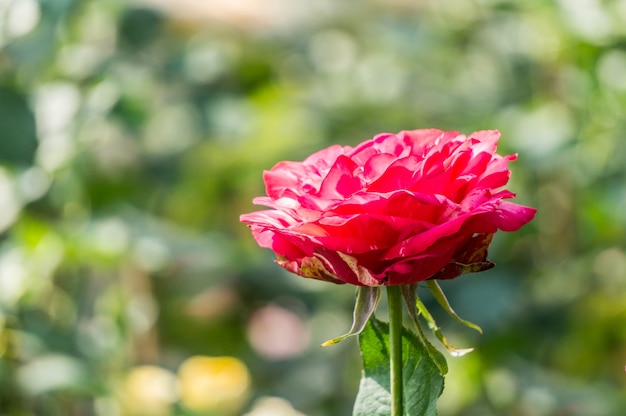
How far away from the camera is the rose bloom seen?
304 mm

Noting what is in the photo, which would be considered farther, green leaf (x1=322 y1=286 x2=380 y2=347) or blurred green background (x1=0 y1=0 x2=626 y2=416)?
blurred green background (x1=0 y1=0 x2=626 y2=416)

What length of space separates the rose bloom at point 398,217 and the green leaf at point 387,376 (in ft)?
0.14

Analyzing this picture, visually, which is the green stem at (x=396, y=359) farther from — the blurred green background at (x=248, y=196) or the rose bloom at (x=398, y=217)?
the blurred green background at (x=248, y=196)

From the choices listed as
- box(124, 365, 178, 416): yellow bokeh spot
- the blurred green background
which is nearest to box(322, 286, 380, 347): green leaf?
the blurred green background

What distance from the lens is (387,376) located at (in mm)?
354

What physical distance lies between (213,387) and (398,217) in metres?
0.65

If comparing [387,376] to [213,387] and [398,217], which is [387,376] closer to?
[398,217]

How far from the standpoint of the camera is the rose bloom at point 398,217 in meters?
0.30

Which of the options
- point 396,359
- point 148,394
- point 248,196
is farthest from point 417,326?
point 248,196

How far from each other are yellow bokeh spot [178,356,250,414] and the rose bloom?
605mm

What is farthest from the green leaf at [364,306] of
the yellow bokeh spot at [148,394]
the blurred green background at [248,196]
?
the yellow bokeh spot at [148,394]

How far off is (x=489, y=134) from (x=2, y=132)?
76 cm

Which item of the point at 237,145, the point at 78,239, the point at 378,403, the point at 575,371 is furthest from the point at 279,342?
the point at 378,403

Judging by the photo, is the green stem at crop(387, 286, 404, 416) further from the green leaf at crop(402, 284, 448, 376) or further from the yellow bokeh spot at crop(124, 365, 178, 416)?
the yellow bokeh spot at crop(124, 365, 178, 416)
